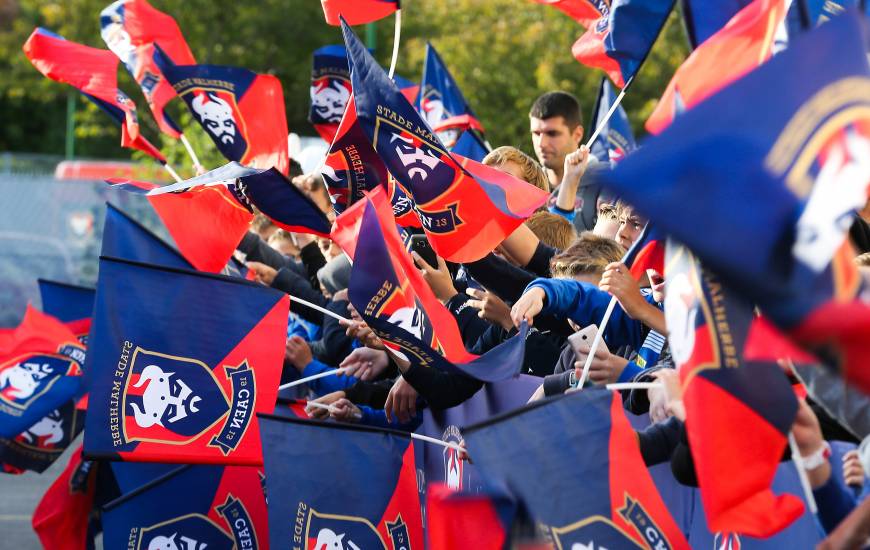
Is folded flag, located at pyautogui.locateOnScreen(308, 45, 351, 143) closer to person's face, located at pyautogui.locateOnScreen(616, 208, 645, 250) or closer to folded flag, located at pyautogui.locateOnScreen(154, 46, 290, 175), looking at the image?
folded flag, located at pyautogui.locateOnScreen(154, 46, 290, 175)

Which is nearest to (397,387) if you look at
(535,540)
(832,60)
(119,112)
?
(535,540)

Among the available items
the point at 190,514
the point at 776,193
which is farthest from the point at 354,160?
the point at 776,193

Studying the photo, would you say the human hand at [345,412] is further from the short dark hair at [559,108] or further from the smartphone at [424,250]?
the short dark hair at [559,108]

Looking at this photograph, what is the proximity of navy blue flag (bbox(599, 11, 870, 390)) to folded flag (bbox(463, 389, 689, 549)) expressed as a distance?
104cm

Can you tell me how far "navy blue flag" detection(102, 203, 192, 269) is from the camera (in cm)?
623

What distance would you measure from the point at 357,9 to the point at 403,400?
94.1 inches

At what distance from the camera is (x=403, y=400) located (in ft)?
17.2

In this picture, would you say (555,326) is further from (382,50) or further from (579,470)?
(382,50)

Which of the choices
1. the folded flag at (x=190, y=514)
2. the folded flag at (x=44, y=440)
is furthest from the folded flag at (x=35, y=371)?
the folded flag at (x=190, y=514)

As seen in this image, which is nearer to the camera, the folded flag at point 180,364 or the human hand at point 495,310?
the human hand at point 495,310

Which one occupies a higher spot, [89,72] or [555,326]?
[555,326]

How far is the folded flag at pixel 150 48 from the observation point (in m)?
7.96

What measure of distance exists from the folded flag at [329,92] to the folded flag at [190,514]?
8.45 ft

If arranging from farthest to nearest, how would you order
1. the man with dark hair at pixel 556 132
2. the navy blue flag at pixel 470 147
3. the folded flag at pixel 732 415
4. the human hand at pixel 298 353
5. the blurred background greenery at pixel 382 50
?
the blurred background greenery at pixel 382 50 → the navy blue flag at pixel 470 147 → the man with dark hair at pixel 556 132 → the human hand at pixel 298 353 → the folded flag at pixel 732 415
